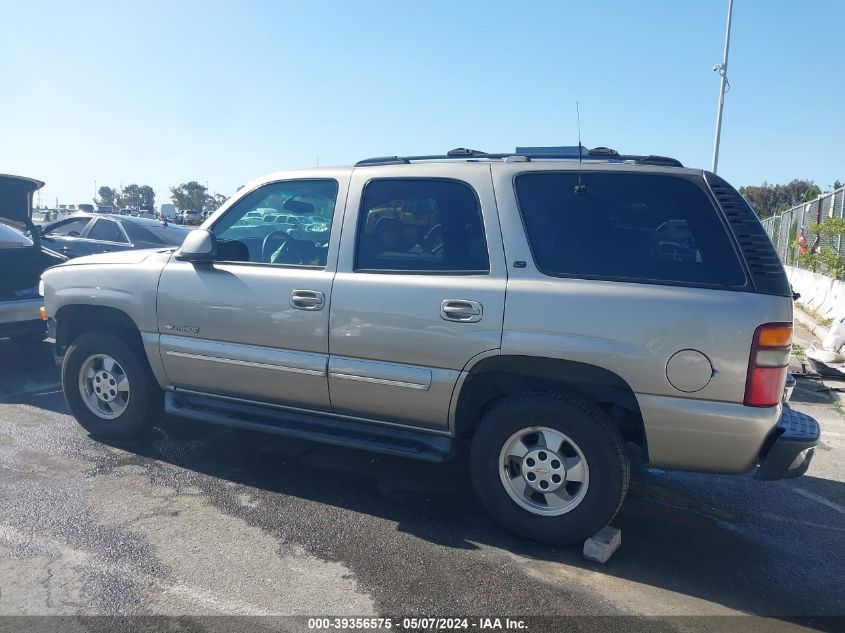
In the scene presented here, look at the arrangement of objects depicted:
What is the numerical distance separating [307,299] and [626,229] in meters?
1.91

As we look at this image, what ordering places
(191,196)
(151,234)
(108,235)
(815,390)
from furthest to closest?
(191,196)
(108,235)
(151,234)
(815,390)

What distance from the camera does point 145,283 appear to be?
189 inches

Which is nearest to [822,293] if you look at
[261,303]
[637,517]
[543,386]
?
[637,517]

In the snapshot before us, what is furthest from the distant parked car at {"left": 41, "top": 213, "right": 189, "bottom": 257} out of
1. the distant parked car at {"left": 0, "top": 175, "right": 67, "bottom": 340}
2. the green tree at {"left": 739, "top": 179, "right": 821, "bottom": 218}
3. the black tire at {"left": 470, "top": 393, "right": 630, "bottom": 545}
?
the green tree at {"left": 739, "top": 179, "right": 821, "bottom": 218}

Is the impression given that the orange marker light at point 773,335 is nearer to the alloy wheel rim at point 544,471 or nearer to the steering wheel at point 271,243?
the alloy wheel rim at point 544,471

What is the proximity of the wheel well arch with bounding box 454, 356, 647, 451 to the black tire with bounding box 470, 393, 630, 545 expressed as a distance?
0.10 meters

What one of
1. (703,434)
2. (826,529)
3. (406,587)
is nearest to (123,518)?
(406,587)

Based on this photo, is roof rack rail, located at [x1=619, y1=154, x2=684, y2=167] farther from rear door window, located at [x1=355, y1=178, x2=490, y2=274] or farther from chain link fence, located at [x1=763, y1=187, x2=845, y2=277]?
chain link fence, located at [x1=763, y1=187, x2=845, y2=277]

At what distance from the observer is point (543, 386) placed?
386 cm

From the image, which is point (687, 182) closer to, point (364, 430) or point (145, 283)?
point (364, 430)

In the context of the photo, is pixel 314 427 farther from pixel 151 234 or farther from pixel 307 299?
pixel 151 234

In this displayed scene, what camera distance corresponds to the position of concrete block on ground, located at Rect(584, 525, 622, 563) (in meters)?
3.61

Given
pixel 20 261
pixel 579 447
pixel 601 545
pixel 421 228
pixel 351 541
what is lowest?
pixel 351 541

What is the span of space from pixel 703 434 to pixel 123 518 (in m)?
3.24
